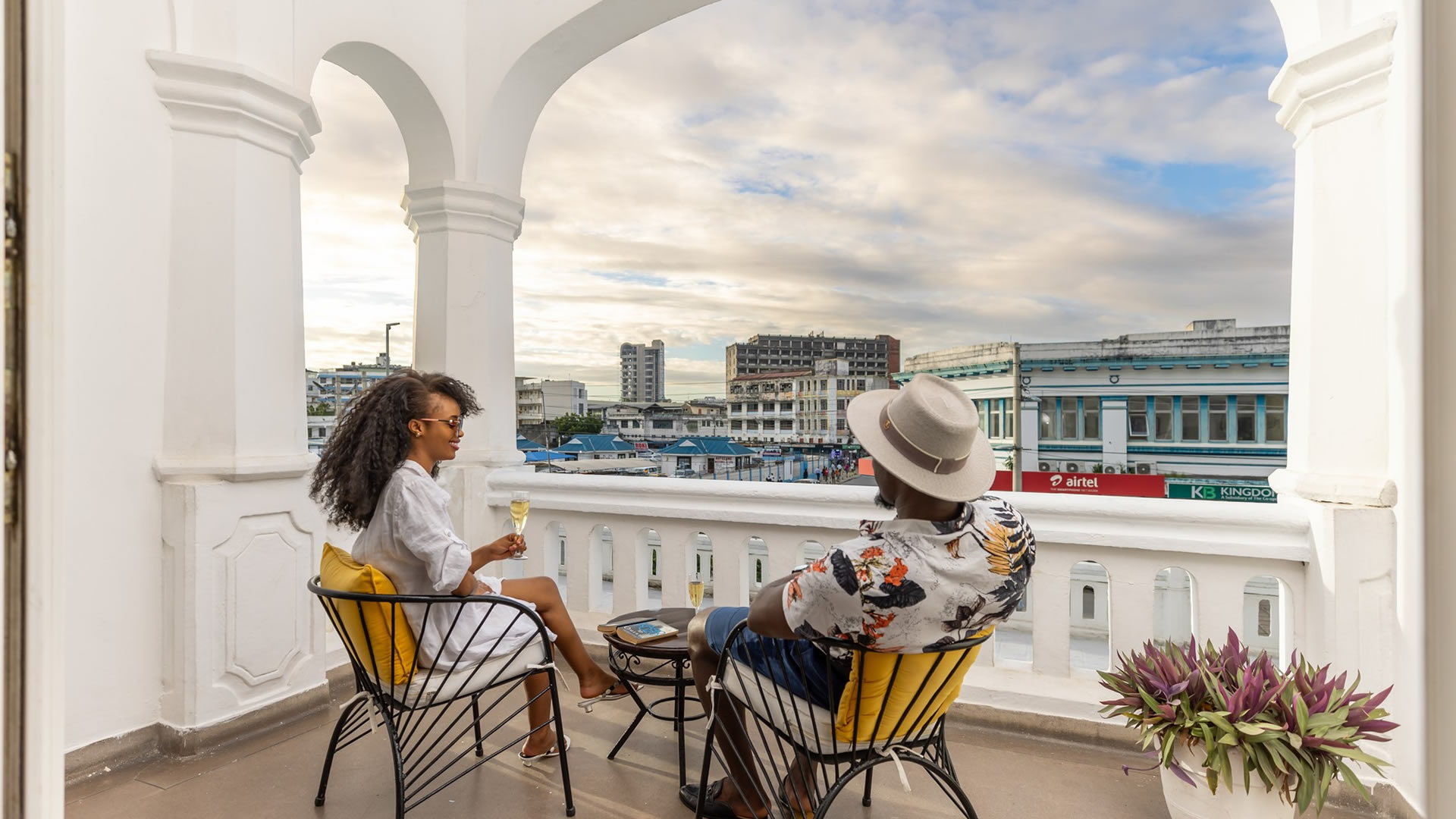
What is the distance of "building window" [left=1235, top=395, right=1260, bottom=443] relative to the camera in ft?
42.8

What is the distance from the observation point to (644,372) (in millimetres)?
8992

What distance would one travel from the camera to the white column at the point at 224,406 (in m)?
2.65

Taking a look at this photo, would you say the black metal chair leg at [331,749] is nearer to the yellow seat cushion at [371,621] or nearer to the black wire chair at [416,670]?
the black wire chair at [416,670]

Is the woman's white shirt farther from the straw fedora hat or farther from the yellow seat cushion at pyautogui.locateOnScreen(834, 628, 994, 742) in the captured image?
the straw fedora hat

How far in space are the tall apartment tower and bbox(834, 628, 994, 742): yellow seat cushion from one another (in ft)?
18.7

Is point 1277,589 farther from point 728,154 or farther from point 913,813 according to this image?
point 728,154

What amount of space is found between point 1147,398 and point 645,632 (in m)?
15.1

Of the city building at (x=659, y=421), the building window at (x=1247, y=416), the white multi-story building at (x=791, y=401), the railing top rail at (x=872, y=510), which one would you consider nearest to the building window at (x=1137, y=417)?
the building window at (x=1247, y=416)

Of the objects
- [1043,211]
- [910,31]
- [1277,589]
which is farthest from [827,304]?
[1277,589]

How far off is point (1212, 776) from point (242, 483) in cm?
317

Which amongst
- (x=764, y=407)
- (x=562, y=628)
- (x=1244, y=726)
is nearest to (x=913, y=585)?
(x=1244, y=726)

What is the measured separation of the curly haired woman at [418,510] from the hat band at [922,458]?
1.16 meters

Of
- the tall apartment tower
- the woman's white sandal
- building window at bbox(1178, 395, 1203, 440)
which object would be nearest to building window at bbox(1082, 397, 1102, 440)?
building window at bbox(1178, 395, 1203, 440)

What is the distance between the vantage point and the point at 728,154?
16.2m
